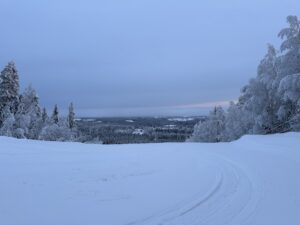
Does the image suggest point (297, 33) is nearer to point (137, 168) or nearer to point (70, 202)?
point (137, 168)

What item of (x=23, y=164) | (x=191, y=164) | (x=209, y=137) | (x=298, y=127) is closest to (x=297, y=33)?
(x=298, y=127)

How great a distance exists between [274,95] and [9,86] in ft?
96.4

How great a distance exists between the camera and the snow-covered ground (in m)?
7.47

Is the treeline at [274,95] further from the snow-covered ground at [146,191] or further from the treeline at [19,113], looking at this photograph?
the treeline at [19,113]

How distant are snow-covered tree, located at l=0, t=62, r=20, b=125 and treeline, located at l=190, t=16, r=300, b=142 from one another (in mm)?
26233

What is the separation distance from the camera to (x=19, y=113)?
1890 inches

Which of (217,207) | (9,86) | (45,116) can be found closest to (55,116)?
(45,116)

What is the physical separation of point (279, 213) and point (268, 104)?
32.9m

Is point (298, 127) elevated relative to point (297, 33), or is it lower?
lower

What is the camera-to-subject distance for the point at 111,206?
27.6 feet

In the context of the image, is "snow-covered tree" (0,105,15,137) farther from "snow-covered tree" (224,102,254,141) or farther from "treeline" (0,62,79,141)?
"snow-covered tree" (224,102,254,141)

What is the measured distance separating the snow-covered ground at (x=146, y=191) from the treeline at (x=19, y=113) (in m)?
28.2

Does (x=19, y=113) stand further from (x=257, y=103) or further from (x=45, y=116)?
(x=257, y=103)

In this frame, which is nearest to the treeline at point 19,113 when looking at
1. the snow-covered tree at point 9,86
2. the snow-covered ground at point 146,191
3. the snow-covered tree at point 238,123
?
the snow-covered tree at point 9,86
